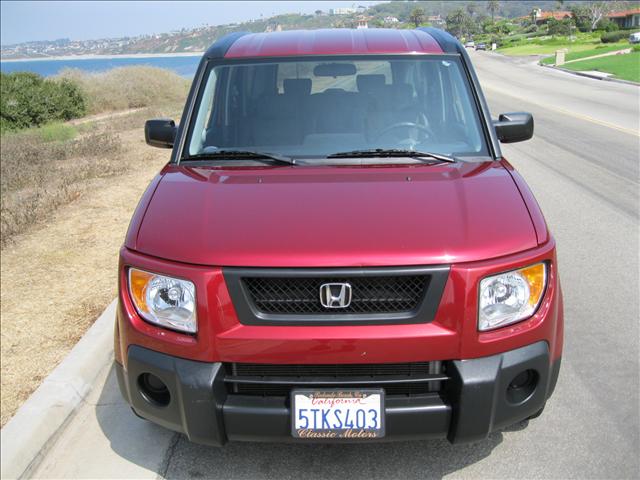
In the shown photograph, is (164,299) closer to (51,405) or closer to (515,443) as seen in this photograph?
(51,405)

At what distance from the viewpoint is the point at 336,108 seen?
4.11m

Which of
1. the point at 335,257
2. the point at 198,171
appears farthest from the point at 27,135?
the point at 335,257

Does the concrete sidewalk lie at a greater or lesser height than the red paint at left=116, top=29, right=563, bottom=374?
lesser

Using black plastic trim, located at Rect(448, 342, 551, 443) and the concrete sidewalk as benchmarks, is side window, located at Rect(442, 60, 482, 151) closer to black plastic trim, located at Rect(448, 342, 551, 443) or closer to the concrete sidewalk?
black plastic trim, located at Rect(448, 342, 551, 443)

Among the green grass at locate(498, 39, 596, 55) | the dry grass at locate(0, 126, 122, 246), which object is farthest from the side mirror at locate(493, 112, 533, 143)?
the green grass at locate(498, 39, 596, 55)

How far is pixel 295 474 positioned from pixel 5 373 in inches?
96.2

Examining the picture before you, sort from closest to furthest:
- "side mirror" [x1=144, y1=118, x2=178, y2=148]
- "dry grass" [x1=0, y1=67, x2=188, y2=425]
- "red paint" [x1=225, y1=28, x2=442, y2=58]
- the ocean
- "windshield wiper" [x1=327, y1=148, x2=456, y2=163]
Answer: "windshield wiper" [x1=327, y1=148, x2=456, y2=163], "red paint" [x1=225, y1=28, x2=442, y2=58], "side mirror" [x1=144, y1=118, x2=178, y2=148], "dry grass" [x1=0, y1=67, x2=188, y2=425], the ocean

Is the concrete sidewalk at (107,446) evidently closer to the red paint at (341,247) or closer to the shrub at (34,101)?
the red paint at (341,247)

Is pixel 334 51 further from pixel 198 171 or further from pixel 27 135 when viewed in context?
pixel 27 135

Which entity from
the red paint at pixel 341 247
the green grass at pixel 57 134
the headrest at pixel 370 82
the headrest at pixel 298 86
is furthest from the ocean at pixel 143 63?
the green grass at pixel 57 134

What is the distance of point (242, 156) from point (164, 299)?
3.86ft

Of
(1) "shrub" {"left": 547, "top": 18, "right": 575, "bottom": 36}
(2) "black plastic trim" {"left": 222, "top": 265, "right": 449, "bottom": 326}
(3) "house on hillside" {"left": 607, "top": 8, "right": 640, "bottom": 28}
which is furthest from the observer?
(3) "house on hillside" {"left": 607, "top": 8, "right": 640, "bottom": 28}

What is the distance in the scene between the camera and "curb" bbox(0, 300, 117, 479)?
134 inches

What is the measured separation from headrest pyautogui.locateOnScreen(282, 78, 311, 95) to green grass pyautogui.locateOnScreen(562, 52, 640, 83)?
28739 millimetres
